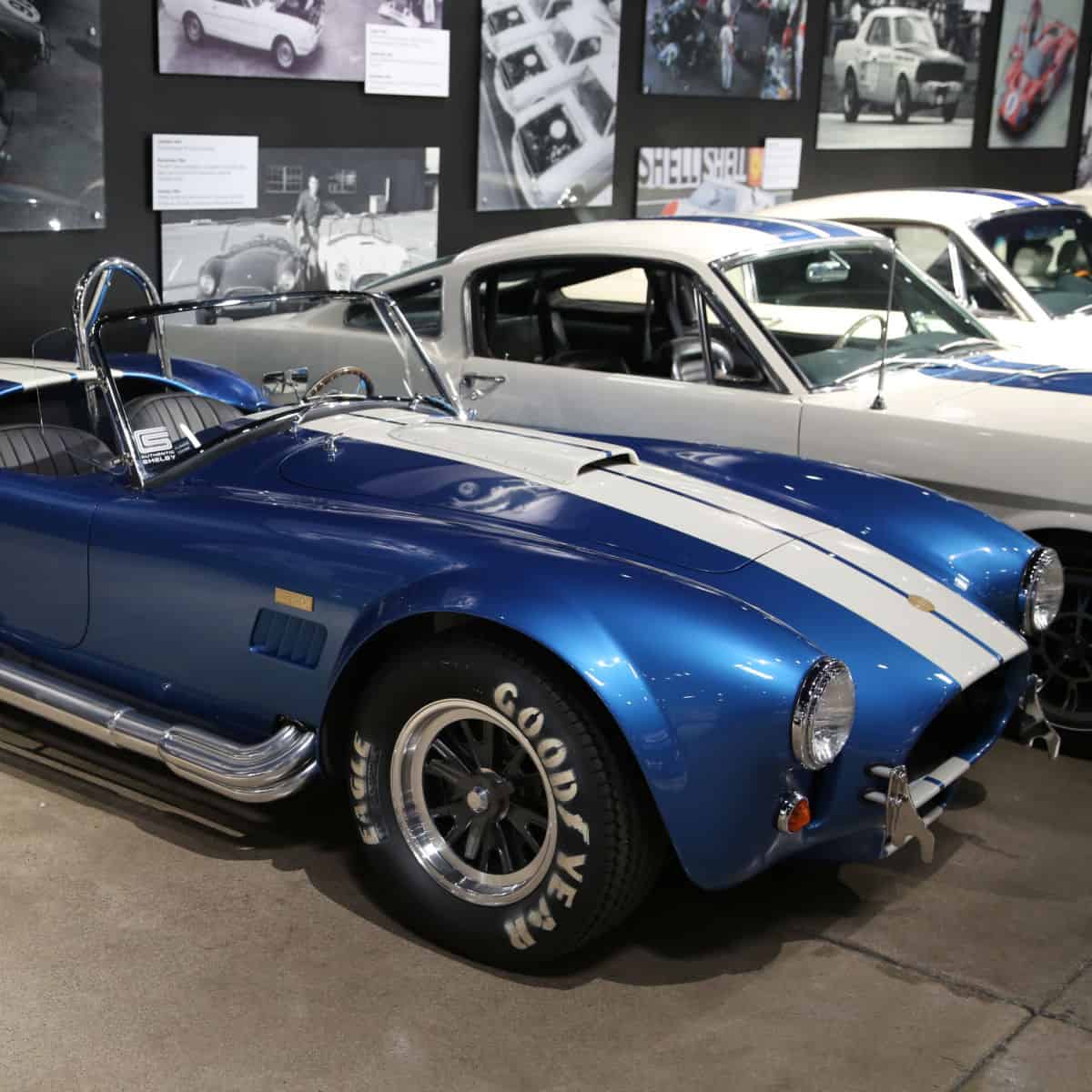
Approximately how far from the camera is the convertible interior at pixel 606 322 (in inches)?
184

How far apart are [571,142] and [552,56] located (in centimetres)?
51

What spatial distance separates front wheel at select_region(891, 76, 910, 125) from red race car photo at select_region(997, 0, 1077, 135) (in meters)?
1.58

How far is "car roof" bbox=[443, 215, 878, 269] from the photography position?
4785 millimetres

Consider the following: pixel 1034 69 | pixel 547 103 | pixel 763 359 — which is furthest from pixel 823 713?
pixel 1034 69

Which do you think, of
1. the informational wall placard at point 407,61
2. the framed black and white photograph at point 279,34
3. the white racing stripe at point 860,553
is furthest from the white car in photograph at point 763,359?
the informational wall placard at point 407,61

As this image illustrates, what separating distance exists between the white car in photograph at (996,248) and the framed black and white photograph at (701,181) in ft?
8.91

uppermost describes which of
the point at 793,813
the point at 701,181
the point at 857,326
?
the point at 701,181

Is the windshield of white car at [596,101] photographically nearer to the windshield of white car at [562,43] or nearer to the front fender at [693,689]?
the windshield of white car at [562,43]

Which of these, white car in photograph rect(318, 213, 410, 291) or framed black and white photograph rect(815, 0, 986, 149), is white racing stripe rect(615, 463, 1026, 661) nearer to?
white car in photograph rect(318, 213, 410, 291)

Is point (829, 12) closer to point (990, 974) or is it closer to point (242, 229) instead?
point (242, 229)

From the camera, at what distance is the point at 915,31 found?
37.7 feet

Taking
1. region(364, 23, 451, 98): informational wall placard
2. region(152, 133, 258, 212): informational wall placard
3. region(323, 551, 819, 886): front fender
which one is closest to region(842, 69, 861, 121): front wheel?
region(364, 23, 451, 98): informational wall placard

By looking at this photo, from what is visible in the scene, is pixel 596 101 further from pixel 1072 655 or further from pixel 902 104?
pixel 1072 655

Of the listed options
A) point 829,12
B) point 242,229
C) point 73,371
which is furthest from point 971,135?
point 73,371
